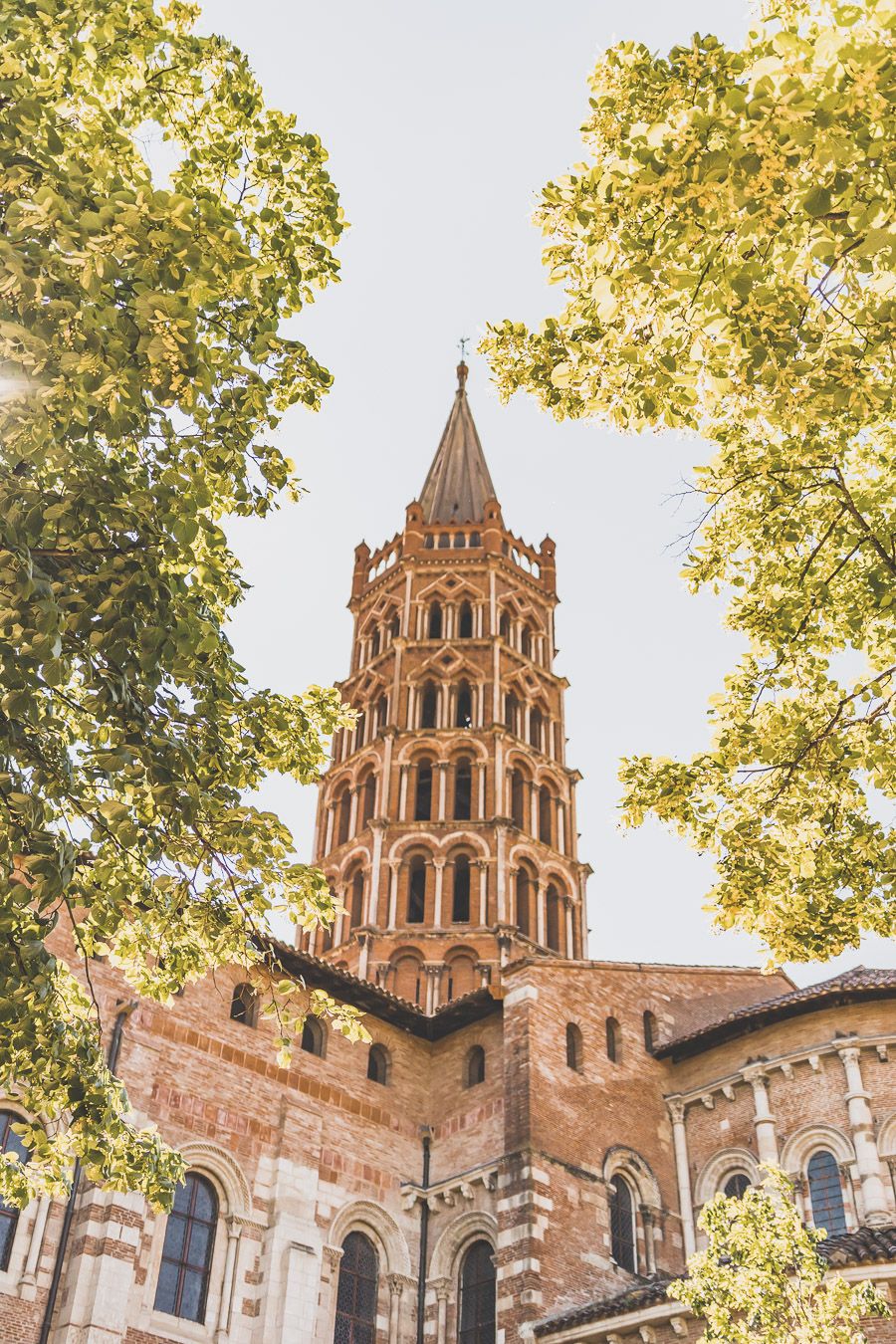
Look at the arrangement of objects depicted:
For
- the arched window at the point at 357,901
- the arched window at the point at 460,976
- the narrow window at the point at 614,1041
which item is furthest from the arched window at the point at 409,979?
the narrow window at the point at 614,1041

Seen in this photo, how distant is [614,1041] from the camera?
24266 mm

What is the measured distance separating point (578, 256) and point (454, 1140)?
62.2 ft

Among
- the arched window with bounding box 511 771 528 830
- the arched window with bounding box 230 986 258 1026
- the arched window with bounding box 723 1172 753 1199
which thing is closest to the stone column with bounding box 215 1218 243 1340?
the arched window with bounding box 230 986 258 1026

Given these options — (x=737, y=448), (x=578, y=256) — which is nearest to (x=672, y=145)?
(x=578, y=256)

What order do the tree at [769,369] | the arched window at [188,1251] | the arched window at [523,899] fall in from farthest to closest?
the arched window at [523,899] → the arched window at [188,1251] → the tree at [769,369]

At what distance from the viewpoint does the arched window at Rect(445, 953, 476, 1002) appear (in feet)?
120

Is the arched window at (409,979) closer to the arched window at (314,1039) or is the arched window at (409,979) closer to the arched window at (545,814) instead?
the arched window at (545,814)

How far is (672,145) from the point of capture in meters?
6.79

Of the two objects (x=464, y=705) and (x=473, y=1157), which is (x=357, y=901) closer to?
(x=464, y=705)

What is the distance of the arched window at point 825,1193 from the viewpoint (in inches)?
801

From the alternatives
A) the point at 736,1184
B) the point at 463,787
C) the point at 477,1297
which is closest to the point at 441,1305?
the point at 477,1297

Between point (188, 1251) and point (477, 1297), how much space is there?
526 centimetres

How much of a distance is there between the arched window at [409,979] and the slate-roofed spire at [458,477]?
66.7 feet

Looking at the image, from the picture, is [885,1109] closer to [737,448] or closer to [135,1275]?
[135,1275]
